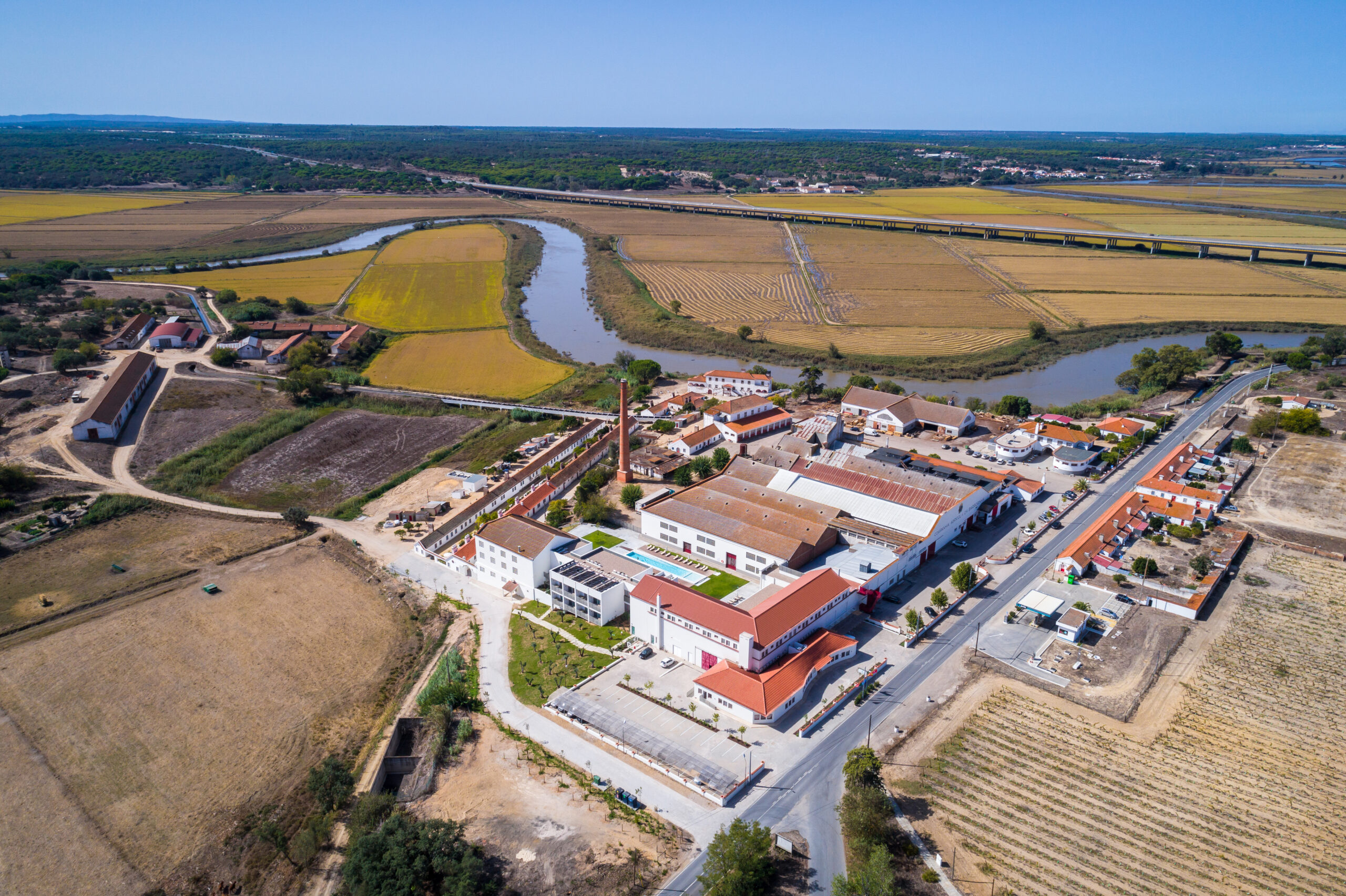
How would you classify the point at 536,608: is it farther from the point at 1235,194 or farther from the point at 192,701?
the point at 1235,194

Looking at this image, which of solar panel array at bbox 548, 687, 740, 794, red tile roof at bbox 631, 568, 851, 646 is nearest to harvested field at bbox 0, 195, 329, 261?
red tile roof at bbox 631, 568, 851, 646

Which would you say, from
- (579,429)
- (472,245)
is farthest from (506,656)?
(472,245)

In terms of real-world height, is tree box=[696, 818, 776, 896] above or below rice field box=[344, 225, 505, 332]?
below

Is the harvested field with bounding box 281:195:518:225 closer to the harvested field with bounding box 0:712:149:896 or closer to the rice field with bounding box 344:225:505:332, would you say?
the rice field with bounding box 344:225:505:332

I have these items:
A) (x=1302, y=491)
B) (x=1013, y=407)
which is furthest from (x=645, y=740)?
(x=1013, y=407)

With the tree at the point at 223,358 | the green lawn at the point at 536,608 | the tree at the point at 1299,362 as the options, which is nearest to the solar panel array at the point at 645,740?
the green lawn at the point at 536,608

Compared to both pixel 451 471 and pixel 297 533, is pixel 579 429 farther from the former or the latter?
pixel 297 533
